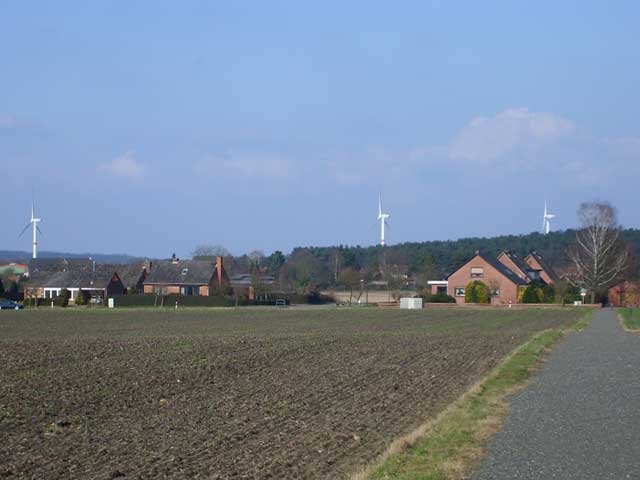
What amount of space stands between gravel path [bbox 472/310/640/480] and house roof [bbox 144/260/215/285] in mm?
95762

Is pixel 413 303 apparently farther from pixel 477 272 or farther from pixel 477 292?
pixel 477 272

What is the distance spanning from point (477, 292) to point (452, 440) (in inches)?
3668

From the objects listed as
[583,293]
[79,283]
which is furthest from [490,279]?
[79,283]

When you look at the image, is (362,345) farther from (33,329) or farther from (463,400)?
(33,329)

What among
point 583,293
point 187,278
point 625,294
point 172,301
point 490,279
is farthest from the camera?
point 187,278

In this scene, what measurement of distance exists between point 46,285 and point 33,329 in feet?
227

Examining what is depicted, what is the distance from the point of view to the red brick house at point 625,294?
107 m

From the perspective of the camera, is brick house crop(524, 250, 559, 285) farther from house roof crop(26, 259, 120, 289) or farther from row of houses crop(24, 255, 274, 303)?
house roof crop(26, 259, 120, 289)

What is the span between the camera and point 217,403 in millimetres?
19156

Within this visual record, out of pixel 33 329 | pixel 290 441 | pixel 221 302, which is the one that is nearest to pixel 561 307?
pixel 221 302

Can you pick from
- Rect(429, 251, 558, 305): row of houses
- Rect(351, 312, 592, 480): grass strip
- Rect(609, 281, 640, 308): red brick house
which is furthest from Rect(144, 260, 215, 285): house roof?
Rect(351, 312, 592, 480): grass strip

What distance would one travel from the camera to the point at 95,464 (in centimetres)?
1284

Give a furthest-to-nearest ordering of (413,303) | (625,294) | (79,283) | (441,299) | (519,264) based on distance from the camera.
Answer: (519,264)
(79,283)
(625,294)
(441,299)
(413,303)

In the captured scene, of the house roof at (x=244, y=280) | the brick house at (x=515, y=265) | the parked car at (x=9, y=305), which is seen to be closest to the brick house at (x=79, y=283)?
the parked car at (x=9, y=305)
